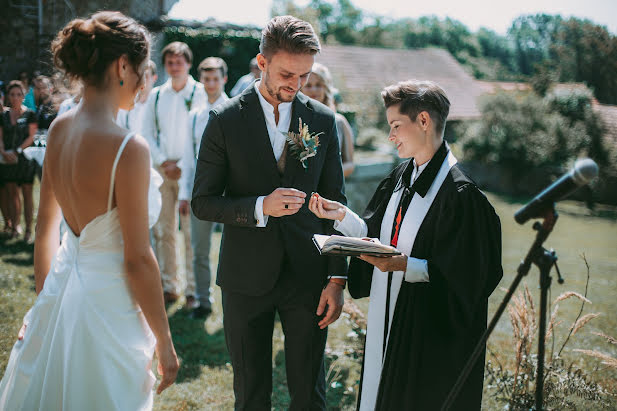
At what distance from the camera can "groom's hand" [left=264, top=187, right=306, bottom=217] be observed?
7.59 feet

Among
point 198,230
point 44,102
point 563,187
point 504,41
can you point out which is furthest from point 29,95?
point 504,41

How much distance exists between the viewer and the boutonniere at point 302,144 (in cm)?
248

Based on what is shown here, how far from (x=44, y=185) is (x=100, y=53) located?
61cm

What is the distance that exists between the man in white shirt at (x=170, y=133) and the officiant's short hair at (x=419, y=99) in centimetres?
340

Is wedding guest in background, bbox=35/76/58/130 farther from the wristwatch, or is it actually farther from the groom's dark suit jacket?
the wristwatch

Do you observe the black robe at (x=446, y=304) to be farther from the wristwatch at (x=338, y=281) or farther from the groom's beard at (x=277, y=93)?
the groom's beard at (x=277, y=93)

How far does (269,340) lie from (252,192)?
799 millimetres

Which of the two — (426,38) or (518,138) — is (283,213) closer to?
(518,138)

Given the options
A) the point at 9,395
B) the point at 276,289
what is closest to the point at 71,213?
the point at 9,395

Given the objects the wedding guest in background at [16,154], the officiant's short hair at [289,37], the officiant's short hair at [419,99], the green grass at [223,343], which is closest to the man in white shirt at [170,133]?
the green grass at [223,343]

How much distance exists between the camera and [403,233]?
253cm

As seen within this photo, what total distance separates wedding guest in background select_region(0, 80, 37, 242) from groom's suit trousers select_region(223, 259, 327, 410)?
541cm

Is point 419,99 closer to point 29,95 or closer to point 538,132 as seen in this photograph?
point 29,95

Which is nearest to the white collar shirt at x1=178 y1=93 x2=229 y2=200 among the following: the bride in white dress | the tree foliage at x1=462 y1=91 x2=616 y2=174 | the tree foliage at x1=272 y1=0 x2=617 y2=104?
the bride in white dress
